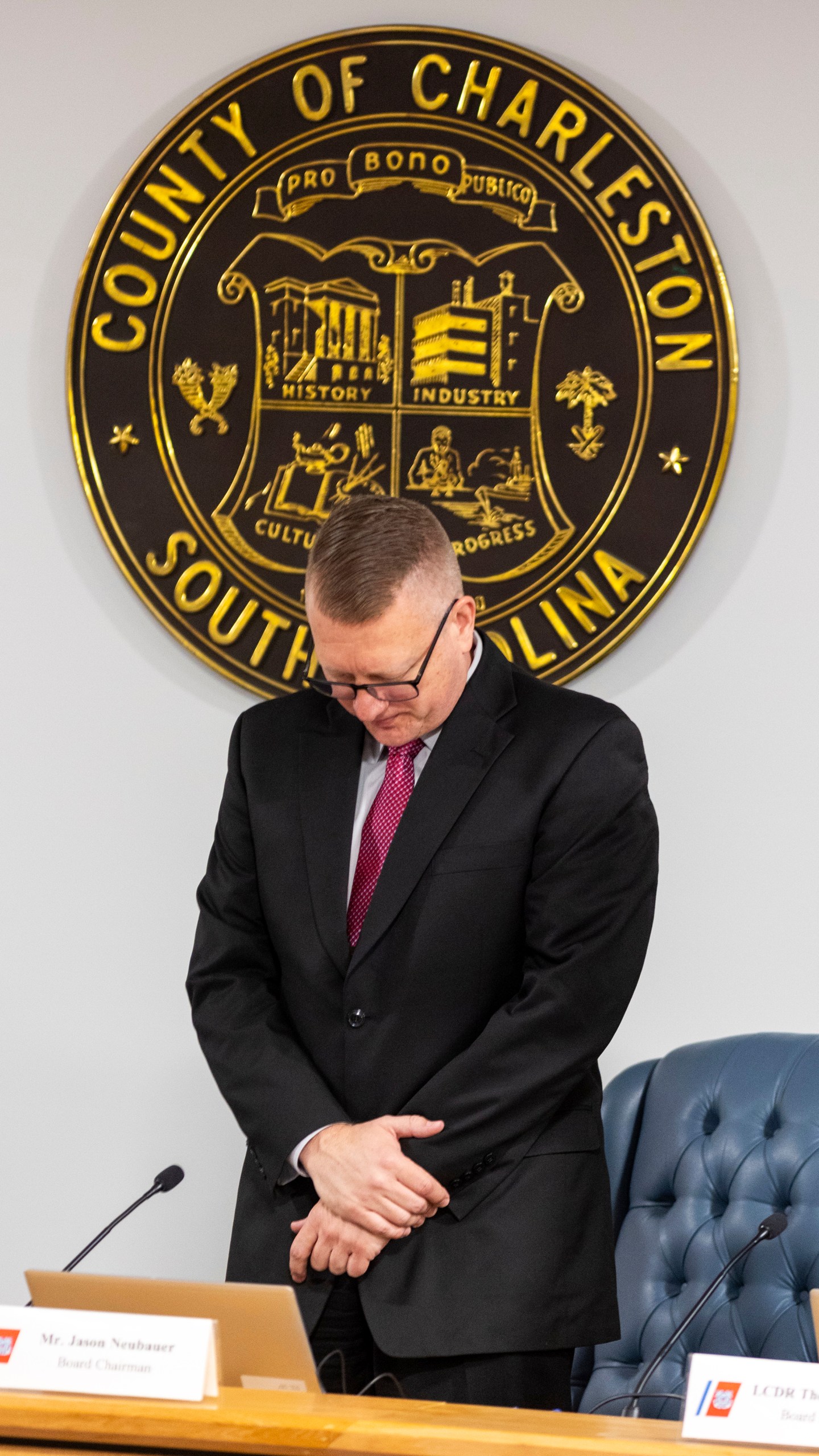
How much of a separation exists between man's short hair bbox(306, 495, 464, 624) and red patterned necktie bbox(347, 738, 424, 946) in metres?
0.25

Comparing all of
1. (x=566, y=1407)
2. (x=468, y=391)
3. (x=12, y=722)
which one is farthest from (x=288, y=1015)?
(x=468, y=391)

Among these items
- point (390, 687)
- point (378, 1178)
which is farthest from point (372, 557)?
point (378, 1178)

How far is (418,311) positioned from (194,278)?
437mm

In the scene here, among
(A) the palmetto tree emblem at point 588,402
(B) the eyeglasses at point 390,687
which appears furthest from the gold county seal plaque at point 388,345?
(B) the eyeglasses at point 390,687

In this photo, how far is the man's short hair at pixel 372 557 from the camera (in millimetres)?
1900

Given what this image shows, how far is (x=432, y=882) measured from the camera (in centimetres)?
197

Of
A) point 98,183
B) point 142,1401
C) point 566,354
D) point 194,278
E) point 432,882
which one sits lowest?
point 142,1401

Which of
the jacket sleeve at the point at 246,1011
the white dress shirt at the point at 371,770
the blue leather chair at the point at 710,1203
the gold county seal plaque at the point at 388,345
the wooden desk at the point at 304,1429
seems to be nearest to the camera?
the wooden desk at the point at 304,1429

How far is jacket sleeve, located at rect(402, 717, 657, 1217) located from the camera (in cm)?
187

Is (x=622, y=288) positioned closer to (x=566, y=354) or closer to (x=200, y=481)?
(x=566, y=354)

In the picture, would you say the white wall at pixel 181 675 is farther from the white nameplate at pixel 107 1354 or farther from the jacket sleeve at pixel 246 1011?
the white nameplate at pixel 107 1354

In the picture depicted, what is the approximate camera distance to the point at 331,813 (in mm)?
2076

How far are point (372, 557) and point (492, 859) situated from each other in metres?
0.42

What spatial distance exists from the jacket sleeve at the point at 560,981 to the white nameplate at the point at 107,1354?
1.78ft
